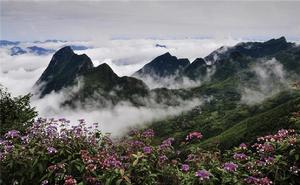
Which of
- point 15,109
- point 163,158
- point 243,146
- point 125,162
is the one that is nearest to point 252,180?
point 243,146

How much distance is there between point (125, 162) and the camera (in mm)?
13758

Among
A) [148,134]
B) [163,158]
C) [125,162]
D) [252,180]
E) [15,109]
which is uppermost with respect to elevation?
[148,134]

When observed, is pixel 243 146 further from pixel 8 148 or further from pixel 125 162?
pixel 8 148

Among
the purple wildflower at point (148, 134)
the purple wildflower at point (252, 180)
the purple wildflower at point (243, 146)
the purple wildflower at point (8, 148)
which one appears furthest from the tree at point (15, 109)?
the purple wildflower at point (252, 180)

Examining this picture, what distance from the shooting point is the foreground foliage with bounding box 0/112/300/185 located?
491 inches

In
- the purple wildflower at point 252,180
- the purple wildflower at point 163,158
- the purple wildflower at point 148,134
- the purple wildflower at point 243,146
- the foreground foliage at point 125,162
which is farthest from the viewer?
the purple wildflower at point 148,134

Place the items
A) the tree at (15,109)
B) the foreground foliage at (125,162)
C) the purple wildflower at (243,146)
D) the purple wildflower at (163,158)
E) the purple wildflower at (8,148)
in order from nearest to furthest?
the foreground foliage at (125,162) → the purple wildflower at (8,148) → the purple wildflower at (163,158) → the purple wildflower at (243,146) → the tree at (15,109)

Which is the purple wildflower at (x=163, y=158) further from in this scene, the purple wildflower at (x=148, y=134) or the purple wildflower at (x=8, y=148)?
the purple wildflower at (x=8, y=148)

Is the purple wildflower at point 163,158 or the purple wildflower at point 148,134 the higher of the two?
the purple wildflower at point 148,134

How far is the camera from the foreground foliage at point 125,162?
12.5m

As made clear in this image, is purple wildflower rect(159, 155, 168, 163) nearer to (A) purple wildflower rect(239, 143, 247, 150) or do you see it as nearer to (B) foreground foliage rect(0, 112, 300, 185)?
(B) foreground foliage rect(0, 112, 300, 185)

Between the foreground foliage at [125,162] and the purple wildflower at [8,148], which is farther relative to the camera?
the purple wildflower at [8,148]

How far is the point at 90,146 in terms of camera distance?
1416 cm

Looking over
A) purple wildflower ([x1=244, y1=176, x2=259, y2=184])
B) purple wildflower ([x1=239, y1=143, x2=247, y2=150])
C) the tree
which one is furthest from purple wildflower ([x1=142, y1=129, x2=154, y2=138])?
the tree
